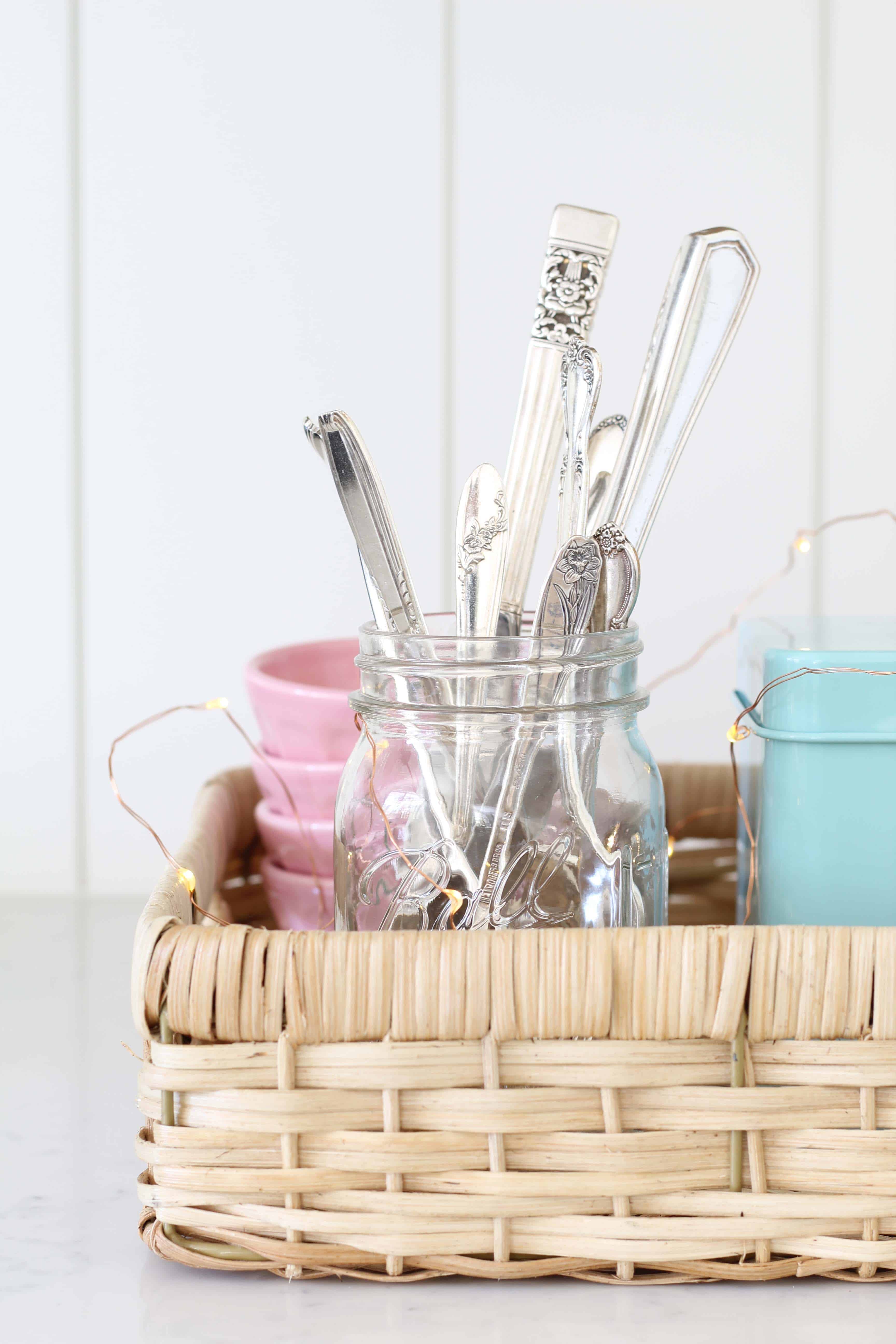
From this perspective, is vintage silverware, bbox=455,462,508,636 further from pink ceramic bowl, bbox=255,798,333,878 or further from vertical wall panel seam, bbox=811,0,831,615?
vertical wall panel seam, bbox=811,0,831,615

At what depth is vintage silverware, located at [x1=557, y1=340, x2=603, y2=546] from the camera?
0.30m

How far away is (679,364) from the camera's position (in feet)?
1.07

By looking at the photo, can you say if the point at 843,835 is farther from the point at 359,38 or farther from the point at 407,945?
the point at 359,38

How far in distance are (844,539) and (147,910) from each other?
468 mm

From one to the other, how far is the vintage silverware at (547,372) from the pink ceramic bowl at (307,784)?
0.14 m

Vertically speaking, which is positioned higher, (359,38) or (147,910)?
(359,38)

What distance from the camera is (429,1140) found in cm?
27

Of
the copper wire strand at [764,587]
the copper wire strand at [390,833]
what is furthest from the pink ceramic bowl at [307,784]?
the copper wire strand at [764,587]

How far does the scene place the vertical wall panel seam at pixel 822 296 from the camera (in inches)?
23.9

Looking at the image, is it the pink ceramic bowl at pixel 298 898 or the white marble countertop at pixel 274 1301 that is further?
the pink ceramic bowl at pixel 298 898

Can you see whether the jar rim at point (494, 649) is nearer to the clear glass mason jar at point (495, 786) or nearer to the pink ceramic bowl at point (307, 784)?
the clear glass mason jar at point (495, 786)

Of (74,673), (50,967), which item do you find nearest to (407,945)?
(50,967)

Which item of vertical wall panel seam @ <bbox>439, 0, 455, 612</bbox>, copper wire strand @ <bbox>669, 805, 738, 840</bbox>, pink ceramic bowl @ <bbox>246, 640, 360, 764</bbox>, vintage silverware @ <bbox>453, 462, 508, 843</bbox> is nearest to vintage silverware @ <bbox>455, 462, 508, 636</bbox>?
vintage silverware @ <bbox>453, 462, 508, 843</bbox>

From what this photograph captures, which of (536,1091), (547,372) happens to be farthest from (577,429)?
(536,1091)
